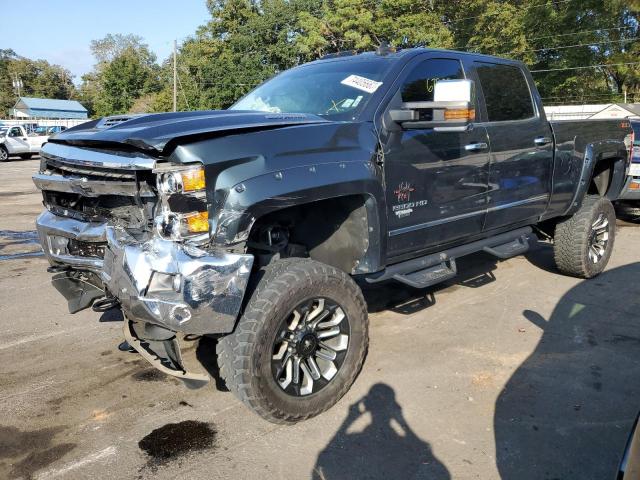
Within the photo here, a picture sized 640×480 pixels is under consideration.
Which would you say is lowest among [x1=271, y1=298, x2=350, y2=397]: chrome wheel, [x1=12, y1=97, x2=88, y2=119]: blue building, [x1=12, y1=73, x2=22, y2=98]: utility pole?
[x1=271, y1=298, x2=350, y2=397]: chrome wheel

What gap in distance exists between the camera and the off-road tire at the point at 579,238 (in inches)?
227

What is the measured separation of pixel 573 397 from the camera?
350 cm

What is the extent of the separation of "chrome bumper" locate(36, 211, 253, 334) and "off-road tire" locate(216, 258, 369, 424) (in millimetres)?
129

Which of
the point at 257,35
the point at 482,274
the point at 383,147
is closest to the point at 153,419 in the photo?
the point at 383,147

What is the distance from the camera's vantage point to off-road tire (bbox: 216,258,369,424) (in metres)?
2.91

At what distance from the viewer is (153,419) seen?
3.27 meters

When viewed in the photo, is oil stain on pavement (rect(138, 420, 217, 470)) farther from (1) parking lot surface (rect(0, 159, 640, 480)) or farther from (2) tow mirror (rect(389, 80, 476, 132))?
(2) tow mirror (rect(389, 80, 476, 132))

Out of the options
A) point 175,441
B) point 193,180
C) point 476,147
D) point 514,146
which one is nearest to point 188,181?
point 193,180

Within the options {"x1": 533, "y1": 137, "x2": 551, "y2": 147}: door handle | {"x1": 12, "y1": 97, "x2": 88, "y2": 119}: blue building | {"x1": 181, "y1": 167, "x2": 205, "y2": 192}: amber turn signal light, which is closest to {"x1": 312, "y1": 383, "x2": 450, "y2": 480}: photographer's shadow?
{"x1": 181, "y1": 167, "x2": 205, "y2": 192}: amber turn signal light

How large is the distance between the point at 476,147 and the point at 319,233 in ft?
4.95

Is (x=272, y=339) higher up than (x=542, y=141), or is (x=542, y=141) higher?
(x=542, y=141)

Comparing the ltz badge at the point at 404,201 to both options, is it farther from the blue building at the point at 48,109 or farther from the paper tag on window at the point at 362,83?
the blue building at the point at 48,109

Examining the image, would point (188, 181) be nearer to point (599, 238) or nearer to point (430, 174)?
point (430, 174)

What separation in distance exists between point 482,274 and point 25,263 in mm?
5586
